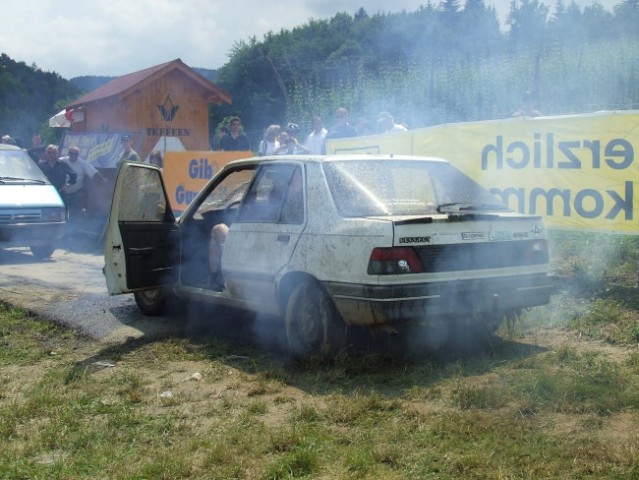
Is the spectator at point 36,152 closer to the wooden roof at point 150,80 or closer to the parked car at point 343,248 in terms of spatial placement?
the wooden roof at point 150,80

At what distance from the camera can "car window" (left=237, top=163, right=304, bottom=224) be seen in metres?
6.38

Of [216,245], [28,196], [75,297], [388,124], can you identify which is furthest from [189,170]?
[216,245]

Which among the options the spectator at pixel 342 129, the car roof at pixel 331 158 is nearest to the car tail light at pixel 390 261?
the car roof at pixel 331 158

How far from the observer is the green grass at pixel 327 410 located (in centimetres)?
404

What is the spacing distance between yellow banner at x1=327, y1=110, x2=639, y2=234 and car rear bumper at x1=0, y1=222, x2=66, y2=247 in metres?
6.66

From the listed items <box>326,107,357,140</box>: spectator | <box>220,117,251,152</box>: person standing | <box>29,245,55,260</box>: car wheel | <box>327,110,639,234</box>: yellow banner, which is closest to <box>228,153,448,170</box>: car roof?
<box>327,110,639,234</box>: yellow banner

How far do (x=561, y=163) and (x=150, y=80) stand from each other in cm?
1578

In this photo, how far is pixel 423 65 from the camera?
1962 centimetres

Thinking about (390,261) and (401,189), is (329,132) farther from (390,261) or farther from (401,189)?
(390,261)

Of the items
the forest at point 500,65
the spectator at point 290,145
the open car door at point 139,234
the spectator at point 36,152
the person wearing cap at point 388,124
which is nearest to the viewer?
the open car door at point 139,234

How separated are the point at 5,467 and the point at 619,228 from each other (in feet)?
20.3

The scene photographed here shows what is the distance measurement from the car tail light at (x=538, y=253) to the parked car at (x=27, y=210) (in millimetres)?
9100

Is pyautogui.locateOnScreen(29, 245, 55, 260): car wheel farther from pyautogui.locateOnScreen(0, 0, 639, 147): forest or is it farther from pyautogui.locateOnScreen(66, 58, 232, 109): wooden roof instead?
pyautogui.locateOnScreen(66, 58, 232, 109): wooden roof

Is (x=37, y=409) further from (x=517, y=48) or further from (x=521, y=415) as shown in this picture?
(x=517, y=48)
